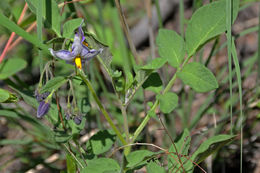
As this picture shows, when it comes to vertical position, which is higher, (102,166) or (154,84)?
(154,84)

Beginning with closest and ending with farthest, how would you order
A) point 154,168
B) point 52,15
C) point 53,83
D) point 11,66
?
point 53,83
point 154,168
point 52,15
point 11,66

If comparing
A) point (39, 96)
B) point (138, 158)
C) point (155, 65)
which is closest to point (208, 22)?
point (155, 65)

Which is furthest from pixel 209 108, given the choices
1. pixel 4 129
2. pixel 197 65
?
pixel 4 129

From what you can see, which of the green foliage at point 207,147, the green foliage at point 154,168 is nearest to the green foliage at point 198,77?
the green foliage at point 207,147

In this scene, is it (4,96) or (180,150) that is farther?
(180,150)

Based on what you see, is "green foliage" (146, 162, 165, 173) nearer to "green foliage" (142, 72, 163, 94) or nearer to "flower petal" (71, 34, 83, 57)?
"green foliage" (142, 72, 163, 94)

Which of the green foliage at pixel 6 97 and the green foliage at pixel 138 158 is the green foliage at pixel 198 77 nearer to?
the green foliage at pixel 138 158

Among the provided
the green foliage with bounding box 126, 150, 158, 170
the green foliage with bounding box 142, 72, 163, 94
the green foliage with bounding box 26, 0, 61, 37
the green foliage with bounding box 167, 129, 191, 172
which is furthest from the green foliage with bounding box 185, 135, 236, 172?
the green foliage with bounding box 26, 0, 61, 37

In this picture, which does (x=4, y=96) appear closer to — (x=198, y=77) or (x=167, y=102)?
(x=167, y=102)
